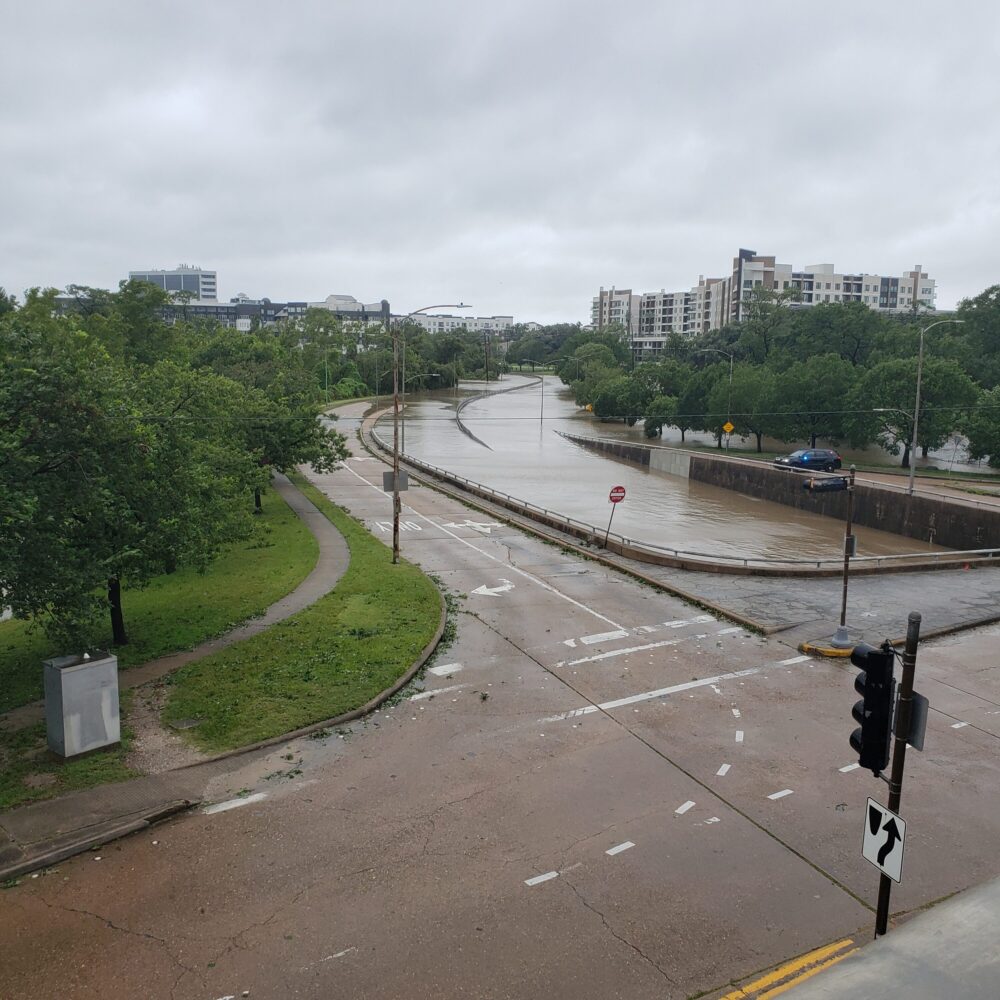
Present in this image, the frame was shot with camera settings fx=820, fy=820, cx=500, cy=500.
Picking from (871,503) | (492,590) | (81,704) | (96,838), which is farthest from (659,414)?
(96,838)

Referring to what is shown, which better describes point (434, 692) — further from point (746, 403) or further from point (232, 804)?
point (746, 403)

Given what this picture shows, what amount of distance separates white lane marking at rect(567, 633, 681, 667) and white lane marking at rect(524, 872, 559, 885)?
7.65 meters

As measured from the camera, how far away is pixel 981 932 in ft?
27.5

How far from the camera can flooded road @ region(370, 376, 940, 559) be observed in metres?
39.1

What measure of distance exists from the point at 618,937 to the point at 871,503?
40542 millimetres

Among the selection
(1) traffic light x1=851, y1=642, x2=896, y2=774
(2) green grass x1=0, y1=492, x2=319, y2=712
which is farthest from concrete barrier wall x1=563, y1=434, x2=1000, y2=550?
(1) traffic light x1=851, y1=642, x2=896, y2=774

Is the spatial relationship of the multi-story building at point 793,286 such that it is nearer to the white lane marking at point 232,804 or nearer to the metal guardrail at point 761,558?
the metal guardrail at point 761,558

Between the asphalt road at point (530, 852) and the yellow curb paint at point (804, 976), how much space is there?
334 millimetres

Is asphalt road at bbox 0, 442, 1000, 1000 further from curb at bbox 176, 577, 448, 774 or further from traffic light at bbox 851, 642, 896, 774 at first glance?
traffic light at bbox 851, 642, 896, 774

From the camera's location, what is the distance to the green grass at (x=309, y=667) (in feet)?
45.2

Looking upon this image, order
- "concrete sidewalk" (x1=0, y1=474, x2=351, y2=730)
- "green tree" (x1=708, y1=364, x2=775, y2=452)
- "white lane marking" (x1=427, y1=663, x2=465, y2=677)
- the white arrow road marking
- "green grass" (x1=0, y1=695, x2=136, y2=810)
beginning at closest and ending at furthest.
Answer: "green grass" (x1=0, y1=695, x2=136, y2=810) → "concrete sidewalk" (x1=0, y1=474, x2=351, y2=730) → "white lane marking" (x1=427, y1=663, x2=465, y2=677) → the white arrow road marking → "green tree" (x1=708, y1=364, x2=775, y2=452)

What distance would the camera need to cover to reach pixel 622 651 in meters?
18.1

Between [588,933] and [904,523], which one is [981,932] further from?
[904,523]

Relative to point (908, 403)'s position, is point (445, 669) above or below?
below
